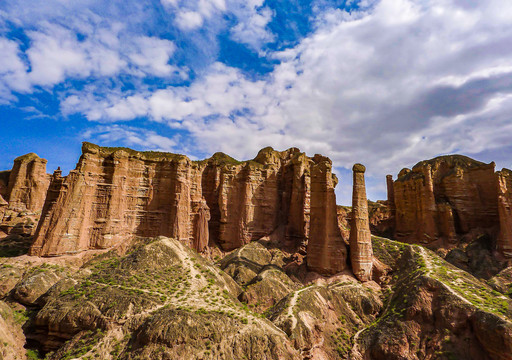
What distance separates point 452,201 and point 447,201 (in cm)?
87

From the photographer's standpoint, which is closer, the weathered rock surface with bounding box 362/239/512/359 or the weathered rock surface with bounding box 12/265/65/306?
the weathered rock surface with bounding box 362/239/512/359

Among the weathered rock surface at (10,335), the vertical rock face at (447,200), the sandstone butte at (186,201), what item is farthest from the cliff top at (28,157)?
the vertical rock face at (447,200)

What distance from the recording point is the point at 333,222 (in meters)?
45.0

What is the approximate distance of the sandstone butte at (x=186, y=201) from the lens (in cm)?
4038

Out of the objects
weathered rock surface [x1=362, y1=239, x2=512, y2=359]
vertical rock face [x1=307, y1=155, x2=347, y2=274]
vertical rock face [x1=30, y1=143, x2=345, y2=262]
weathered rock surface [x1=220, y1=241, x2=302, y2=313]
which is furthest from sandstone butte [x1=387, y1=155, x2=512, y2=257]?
weathered rock surface [x1=220, y1=241, x2=302, y2=313]

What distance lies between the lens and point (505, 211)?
47.9 meters

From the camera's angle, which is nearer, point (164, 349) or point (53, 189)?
point (164, 349)

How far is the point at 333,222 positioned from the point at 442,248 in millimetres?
24923

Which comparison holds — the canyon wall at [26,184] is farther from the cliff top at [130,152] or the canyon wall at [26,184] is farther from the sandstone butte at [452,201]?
the sandstone butte at [452,201]

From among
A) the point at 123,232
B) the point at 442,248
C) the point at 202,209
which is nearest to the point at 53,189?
the point at 123,232

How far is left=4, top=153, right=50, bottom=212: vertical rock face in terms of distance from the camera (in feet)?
209

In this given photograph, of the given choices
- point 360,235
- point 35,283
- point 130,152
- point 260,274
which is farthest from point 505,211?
point 35,283

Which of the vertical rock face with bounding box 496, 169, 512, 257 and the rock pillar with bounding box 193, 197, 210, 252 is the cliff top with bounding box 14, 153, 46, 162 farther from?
the vertical rock face with bounding box 496, 169, 512, 257

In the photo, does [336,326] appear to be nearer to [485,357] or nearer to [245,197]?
[485,357]
